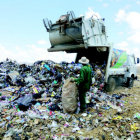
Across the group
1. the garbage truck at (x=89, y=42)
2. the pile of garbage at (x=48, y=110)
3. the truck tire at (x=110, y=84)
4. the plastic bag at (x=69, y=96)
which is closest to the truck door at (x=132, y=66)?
the garbage truck at (x=89, y=42)

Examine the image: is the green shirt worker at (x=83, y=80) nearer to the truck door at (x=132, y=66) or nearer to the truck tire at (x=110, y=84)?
the truck tire at (x=110, y=84)

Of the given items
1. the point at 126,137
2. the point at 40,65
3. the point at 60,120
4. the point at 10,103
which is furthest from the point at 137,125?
the point at 40,65

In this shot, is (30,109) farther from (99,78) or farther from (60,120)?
(99,78)

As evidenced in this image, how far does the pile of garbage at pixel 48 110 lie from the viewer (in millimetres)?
3527

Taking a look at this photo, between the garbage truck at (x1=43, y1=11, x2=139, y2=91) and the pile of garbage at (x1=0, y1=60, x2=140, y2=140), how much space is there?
528 millimetres

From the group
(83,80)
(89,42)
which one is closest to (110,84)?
(89,42)

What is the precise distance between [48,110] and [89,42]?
10.7 ft

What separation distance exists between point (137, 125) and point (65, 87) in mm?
2021

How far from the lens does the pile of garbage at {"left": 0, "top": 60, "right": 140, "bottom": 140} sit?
353cm

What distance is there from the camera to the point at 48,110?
4617 mm

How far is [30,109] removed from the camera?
184 inches

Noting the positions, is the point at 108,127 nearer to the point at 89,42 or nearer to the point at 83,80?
the point at 83,80

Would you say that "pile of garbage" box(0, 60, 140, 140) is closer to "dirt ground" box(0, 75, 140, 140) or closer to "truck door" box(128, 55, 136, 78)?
"dirt ground" box(0, 75, 140, 140)

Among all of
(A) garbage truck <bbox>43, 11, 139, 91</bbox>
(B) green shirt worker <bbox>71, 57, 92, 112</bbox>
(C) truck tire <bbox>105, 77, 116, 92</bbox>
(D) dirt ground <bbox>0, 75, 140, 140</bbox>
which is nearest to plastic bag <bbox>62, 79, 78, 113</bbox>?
(B) green shirt worker <bbox>71, 57, 92, 112</bbox>
